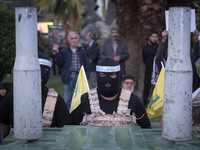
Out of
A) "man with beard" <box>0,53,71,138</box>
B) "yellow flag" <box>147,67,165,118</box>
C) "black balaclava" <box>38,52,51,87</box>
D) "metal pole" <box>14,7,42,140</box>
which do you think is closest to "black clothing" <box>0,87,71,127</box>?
"man with beard" <box>0,53,71,138</box>

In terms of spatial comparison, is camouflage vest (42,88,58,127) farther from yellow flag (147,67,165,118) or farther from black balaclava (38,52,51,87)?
yellow flag (147,67,165,118)

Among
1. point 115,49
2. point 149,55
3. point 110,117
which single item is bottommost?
point 110,117

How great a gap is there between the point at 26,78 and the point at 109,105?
1597 millimetres

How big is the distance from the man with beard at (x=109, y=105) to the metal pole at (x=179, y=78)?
1.38 metres

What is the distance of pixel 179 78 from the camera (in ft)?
7.25

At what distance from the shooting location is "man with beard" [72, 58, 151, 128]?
3629mm

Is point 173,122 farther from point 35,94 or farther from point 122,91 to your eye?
point 122,91

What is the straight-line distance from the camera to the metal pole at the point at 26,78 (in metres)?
2.29

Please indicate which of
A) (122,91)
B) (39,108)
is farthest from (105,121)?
(39,108)

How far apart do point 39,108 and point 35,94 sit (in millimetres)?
101

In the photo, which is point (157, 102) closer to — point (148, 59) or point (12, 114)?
point (12, 114)

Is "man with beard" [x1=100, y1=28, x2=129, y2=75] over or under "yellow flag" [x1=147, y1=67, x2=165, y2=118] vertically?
over

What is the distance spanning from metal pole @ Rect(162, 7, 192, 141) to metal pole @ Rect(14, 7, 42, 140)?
2.74ft

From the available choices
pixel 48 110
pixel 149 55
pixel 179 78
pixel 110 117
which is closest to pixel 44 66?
pixel 48 110
